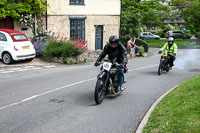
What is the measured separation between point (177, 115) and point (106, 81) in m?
2.40

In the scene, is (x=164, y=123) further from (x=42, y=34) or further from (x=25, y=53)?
(x=42, y=34)

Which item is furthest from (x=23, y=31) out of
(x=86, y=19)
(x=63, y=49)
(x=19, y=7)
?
(x=86, y=19)

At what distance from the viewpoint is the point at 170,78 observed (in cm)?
1331

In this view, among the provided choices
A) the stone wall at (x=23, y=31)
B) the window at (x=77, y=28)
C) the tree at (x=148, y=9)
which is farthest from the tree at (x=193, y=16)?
the stone wall at (x=23, y=31)

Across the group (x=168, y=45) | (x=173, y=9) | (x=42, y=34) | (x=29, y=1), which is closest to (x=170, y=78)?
(x=168, y=45)

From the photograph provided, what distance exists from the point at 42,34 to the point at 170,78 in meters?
11.2

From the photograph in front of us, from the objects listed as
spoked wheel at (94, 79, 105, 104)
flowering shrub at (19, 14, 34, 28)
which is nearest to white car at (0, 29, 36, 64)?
flowering shrub at (19, 14, 34, 28)

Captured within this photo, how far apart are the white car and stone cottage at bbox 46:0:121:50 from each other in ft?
24.2

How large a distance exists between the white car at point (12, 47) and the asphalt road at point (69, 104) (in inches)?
134

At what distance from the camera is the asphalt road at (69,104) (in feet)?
21.8

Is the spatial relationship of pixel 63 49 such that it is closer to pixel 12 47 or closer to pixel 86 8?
pixel 12 47

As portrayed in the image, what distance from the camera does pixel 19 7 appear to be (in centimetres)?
2120

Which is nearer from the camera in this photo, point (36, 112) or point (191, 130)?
point (191, 130)

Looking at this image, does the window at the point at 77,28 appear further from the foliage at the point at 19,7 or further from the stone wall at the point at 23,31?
the stone wall at the point at 23,31
